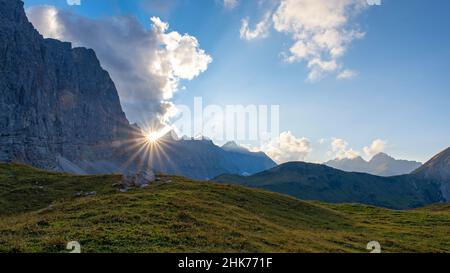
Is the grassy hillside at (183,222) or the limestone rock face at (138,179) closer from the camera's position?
the grassy hillside at (183,222)

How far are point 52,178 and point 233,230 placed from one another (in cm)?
4269

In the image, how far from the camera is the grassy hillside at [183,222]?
2541 cm

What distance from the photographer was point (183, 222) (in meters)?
A: 30.9

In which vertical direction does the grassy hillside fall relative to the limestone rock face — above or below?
below

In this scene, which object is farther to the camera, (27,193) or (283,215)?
(27,193)

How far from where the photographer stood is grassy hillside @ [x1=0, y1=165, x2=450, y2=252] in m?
25.4

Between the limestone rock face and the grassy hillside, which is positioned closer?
the grassy hillside

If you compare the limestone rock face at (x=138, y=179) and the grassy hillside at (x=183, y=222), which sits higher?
the limestone rock face at (x=138, y=179)

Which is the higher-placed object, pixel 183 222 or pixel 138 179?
pixel 138 179

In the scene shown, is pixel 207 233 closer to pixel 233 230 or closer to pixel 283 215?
pixel 233 230

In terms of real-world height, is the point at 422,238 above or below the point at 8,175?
below
